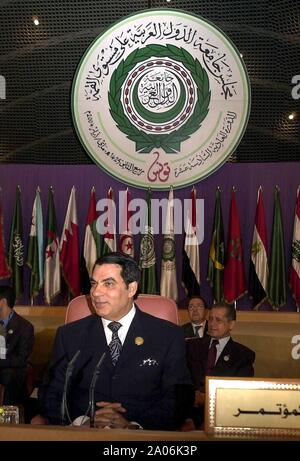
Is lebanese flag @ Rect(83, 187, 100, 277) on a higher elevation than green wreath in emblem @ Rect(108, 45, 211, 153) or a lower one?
lower

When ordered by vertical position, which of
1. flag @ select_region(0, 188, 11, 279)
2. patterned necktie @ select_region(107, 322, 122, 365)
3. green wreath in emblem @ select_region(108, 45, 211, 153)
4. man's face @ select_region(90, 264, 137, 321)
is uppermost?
green wreath in emblem @ select_region(108, 45, 211, 153)

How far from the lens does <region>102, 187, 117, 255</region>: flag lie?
6.33 meters

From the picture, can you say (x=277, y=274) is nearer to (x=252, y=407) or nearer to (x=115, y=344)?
(x=115, y=344)

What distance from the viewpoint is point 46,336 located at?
626 centimetres

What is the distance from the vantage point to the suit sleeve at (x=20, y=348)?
4.40 meters

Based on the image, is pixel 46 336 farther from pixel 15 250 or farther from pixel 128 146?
pixel 128 146

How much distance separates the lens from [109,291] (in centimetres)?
267

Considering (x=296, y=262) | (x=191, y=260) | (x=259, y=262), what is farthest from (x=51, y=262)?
(x=296, y=262)

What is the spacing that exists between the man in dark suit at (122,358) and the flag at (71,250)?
3.59 meters

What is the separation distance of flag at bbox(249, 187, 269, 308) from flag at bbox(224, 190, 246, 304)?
0.29ft

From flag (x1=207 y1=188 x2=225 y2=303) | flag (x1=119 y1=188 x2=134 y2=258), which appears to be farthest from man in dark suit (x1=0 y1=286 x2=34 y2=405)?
flag (x1=207 y1=188 x2=225 y2=303)

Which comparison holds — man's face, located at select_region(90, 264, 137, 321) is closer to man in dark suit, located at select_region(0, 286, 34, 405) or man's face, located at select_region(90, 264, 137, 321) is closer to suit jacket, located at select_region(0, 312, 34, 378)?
man in dark suit, located at select_region(0, 286, 34, 405)

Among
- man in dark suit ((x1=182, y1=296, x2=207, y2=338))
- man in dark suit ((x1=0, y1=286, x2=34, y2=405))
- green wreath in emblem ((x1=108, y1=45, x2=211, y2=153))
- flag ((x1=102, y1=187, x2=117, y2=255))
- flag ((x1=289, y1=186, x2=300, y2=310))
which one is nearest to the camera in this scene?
man in dark suit ((x1=0, y1=286, x2=34, y2=405))

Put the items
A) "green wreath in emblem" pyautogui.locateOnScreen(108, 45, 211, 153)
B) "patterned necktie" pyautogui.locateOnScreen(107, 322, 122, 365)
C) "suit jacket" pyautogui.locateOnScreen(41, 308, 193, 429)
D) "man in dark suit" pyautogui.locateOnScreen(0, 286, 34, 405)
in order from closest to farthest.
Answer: "suit jacket" pyautogui.locateOnScreen(41, 308, 193, 429)
"patterned necktie" pyautogui.locateOnScreen(107, 322, 122, 365)
"man in dark suit" pyautogui.locateOnScreen(0, 286, 34, 405)
"green wreath in emblem" pyautogui.locateOnScreen(108, 45, 211, 153)
